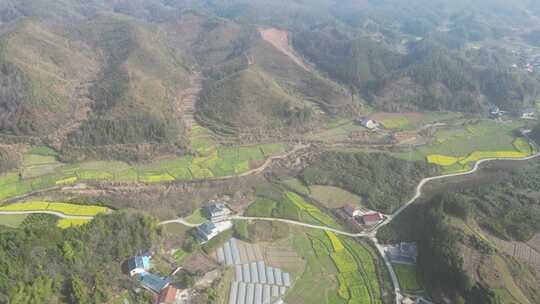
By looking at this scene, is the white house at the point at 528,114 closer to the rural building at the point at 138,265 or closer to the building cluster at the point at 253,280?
the building cluster at the point at 253,280

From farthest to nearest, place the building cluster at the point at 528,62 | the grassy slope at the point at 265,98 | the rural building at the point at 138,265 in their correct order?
the building cluster at the point at 528,62, the grassy slope at the point at 265,98, the rural building at the point at 138,265

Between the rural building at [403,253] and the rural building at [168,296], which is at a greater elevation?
the rural building at [403,253]

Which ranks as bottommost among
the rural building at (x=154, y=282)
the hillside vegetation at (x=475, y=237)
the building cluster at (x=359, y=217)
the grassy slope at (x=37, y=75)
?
the rural building at (x=154, y=282)

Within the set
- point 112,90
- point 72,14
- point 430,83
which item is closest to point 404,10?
point 430,83

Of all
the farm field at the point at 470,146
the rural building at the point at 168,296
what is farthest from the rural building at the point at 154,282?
the farm field at the point at 470,146

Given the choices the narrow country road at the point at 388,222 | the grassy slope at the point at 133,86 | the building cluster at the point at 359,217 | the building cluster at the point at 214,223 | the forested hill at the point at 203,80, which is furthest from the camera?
the forested hill at the point at 203,80

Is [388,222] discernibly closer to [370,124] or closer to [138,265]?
[138,265]
